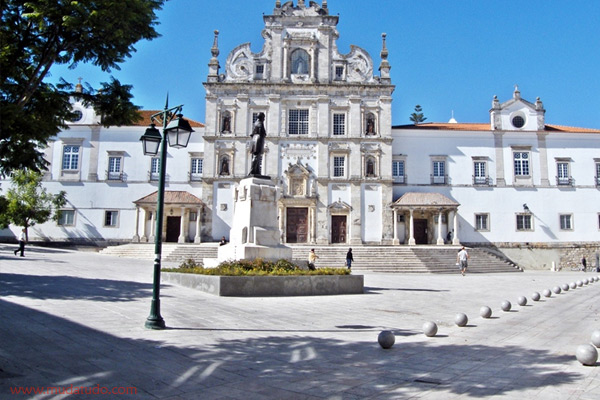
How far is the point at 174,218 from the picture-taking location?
39156 millimetres

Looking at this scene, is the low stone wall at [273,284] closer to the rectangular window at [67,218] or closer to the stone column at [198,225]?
the stone column at [198,225]

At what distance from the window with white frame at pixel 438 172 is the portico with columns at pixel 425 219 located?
5.31ft

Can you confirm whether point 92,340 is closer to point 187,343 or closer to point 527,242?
point 187,343

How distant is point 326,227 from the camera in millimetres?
38594

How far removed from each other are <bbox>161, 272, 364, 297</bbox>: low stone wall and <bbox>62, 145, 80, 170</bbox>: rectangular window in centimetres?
2949

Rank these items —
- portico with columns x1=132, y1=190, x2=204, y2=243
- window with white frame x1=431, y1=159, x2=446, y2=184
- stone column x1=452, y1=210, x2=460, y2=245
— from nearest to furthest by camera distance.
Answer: portico with columns x1=132, y1=190, x2=204, y2=243
stone column x1=452, y1=210, x2=460, y2=245
window with white frame x1=431, y1=159, x2=446, y2=184

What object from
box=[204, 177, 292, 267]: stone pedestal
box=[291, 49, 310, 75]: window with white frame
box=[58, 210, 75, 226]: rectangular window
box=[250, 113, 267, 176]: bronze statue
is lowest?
box=[204, 177, 292, 267]: stone pedestal

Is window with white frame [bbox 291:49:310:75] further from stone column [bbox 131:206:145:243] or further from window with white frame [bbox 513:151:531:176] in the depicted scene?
window with white frame [bbox 513:151:531:176]

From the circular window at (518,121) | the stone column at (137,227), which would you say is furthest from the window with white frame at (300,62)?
the circular window at (518,121)

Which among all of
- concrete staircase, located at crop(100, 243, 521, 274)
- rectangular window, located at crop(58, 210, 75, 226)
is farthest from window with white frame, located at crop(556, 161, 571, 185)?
rectangular window, located at crop(58, 210, 75, 226)

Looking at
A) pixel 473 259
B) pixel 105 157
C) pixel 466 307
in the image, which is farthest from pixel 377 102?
pixel 466 307

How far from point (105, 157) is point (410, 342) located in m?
38.1

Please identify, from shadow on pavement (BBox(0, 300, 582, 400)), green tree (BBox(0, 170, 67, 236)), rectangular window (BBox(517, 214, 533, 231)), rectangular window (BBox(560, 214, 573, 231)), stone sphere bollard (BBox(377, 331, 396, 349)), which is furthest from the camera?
rectangular window (BBox(560, 214, 573, 231))

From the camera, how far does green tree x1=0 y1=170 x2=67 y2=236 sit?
34625 mm
